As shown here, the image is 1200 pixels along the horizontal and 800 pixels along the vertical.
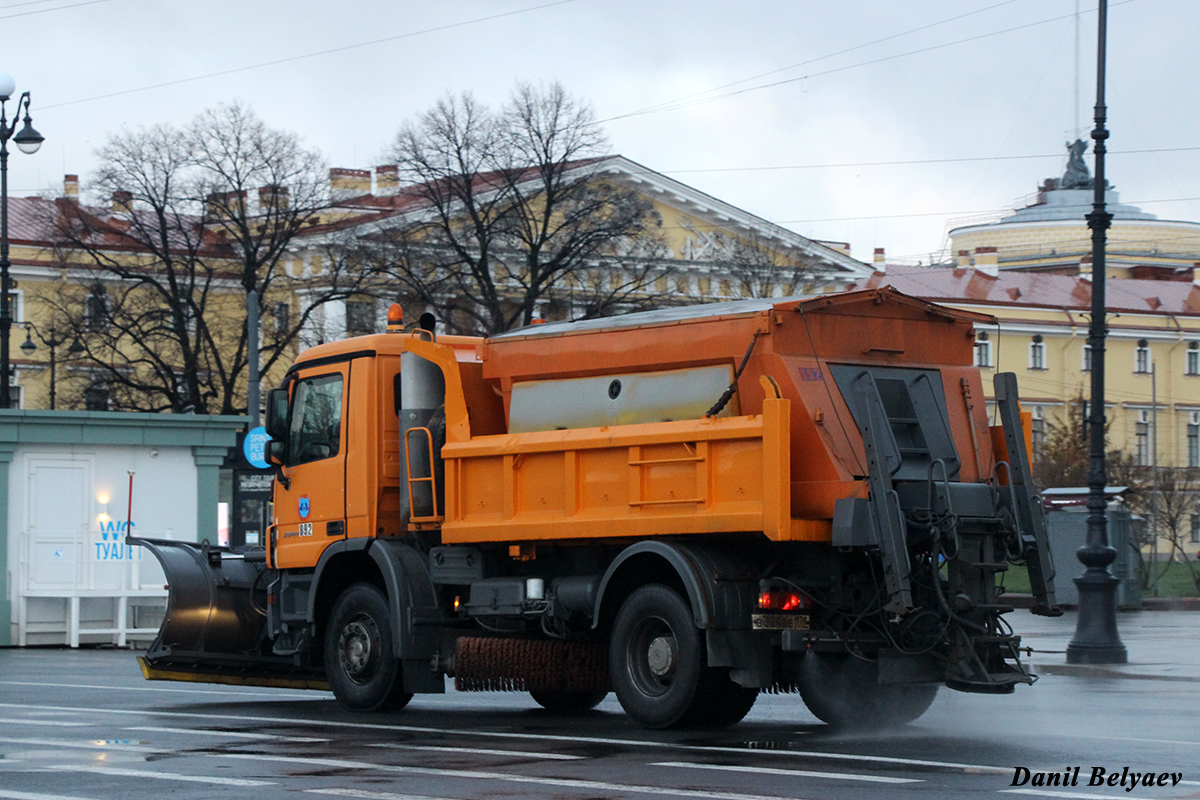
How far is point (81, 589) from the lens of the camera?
94.6 feet

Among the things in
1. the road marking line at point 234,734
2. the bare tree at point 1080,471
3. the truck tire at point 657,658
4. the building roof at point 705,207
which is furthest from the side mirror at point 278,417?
the building roof at point 705,207

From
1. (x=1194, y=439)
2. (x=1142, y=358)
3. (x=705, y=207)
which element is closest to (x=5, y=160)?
(x=705, y=207)

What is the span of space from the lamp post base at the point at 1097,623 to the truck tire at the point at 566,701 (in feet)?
26.7

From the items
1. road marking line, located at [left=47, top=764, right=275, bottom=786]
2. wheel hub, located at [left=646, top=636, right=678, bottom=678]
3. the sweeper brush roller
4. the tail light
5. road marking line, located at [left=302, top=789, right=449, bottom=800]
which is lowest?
road marking line, located at [left=47, top=764, right=275, bottom=786]

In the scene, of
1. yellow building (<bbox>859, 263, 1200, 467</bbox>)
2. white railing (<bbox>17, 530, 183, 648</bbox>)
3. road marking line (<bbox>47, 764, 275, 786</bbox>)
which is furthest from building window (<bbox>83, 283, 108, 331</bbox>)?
road marking line (<bbox>47, 764, 275, 786</bbox>)

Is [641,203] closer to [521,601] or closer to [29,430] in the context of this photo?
[29,430]

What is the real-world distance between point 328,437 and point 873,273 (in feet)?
206

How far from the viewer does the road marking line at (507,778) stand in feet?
31.2

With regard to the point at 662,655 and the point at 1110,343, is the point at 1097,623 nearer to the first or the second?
the point at 662,655

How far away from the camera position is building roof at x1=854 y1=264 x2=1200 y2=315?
85.9m

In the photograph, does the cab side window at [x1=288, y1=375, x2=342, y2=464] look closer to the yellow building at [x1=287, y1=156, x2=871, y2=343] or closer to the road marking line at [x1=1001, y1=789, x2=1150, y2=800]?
the road marking line at [x1=1001, y1=789, x2=1150, y2=800]

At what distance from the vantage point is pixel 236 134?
180 feet

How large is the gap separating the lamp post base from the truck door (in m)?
9.83

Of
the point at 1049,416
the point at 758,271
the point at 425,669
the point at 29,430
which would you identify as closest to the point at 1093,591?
the point at 425,669
